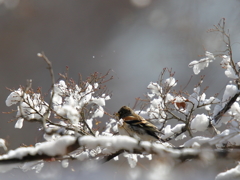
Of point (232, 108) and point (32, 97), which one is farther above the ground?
point (32, 97)

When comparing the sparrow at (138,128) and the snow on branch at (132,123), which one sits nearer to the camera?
the snow on branch at (132,123)

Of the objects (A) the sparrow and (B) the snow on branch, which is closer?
(B) the snow on branch

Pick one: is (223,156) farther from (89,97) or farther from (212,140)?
(89,97)

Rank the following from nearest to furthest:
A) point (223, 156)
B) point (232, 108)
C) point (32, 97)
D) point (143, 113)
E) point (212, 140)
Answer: point (223, 156), point (212, 140), point (232, 108), point (32, 97), point (143, 113)

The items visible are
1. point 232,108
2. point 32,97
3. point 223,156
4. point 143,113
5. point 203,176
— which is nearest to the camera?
point 223,156

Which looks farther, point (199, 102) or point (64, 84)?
point (64, 84)

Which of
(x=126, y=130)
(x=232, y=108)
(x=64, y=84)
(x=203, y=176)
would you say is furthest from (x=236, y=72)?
(x=64, y=84)

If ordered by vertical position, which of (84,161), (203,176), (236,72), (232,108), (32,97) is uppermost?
(32,97)

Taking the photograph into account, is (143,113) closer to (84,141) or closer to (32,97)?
(32,97)
